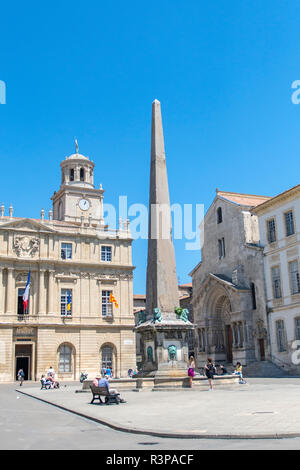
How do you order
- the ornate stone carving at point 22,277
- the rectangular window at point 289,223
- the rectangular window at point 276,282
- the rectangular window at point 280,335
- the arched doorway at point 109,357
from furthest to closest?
1. the arched doorway at point 109,357
2. the ornate stone carving at point 22,277
3. the rectangular window at point 276,282
4. the rectangular window at point 280,335
5. the rectangular window at point 289,223

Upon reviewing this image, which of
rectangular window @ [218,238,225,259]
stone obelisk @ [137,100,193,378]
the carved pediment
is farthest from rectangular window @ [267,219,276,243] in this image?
the carved pediment

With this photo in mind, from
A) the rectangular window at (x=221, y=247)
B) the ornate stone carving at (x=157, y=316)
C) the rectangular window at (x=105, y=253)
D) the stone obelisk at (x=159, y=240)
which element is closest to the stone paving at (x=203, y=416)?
the ornate stone carving at (x=157, y=316)

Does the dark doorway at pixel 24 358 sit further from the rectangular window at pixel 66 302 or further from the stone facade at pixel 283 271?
the stone facade at pixel 283 271

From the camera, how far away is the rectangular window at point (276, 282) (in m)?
33.7

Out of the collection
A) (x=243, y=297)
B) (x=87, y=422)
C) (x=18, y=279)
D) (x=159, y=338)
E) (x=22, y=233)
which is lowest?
(x=87, y=422)

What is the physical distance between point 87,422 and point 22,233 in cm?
3437

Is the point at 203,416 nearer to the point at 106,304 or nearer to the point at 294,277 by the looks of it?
the point at 294,277

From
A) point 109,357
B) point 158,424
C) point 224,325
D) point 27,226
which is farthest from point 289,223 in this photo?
point 158,424

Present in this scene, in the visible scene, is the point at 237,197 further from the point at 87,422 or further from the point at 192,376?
the point at 87,422

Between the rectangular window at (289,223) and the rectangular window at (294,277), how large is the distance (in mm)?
1943

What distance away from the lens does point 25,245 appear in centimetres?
4366

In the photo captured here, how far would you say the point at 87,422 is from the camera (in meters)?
11.0

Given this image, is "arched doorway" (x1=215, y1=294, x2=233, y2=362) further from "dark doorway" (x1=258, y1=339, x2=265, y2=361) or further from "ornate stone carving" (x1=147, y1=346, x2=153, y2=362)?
"ornate stone carving" (x1=147, y1=346, x2=153, y2=362)
